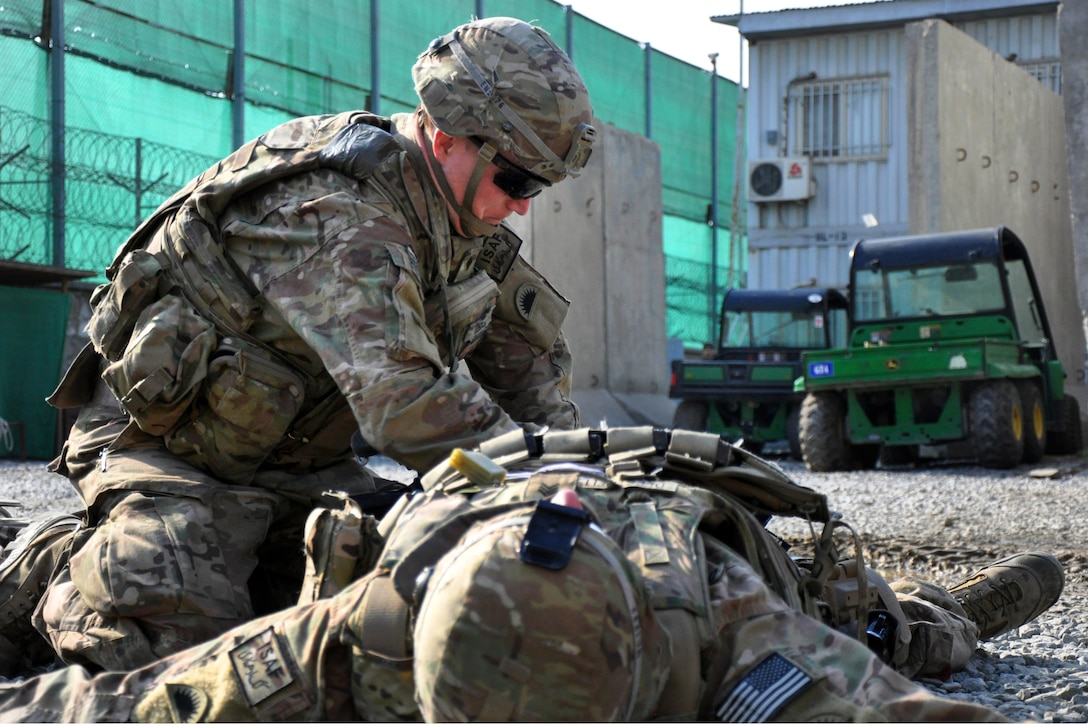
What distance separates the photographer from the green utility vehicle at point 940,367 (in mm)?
10445

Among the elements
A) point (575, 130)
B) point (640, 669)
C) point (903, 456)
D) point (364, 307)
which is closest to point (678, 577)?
point (640, 669)

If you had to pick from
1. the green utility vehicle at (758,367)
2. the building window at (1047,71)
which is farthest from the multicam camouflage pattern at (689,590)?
the building window at (1047,71)

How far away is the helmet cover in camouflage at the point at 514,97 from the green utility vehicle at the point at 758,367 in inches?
401

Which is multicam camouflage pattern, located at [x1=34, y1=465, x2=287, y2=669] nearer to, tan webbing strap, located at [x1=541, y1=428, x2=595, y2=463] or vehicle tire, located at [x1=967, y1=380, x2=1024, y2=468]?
tan webbing strap, located at [x1=541, y1=428, x2=595, y2=463]

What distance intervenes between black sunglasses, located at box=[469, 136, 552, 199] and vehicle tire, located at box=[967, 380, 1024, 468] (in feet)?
26.0

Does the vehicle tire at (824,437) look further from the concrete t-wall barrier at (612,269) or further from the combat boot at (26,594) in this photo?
the combat boot at (26,594)

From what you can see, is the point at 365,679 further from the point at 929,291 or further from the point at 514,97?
the point at 929,291

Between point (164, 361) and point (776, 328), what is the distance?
41.8 ft

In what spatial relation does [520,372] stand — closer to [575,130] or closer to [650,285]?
[575,130]

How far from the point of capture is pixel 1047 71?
813 inches

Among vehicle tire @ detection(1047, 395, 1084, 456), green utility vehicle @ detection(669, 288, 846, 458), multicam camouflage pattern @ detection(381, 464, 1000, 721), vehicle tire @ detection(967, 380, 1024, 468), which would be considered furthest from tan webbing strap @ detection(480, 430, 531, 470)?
green utility vehicle @ detection(669, 288, 846, 458)

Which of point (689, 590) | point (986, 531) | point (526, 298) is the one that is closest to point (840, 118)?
point (986, 531)

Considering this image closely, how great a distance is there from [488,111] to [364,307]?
545mm

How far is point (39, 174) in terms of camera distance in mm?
11555
